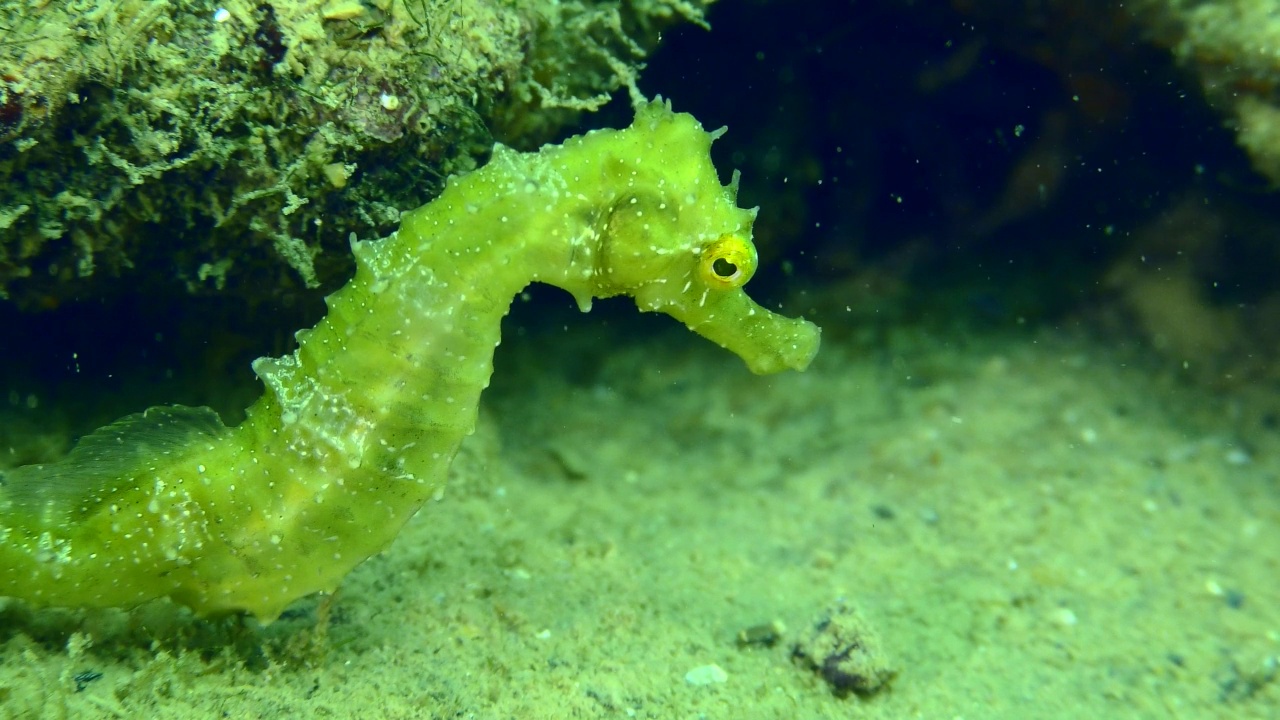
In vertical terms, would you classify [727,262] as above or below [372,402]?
above

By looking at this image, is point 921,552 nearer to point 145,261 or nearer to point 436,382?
point 436,382

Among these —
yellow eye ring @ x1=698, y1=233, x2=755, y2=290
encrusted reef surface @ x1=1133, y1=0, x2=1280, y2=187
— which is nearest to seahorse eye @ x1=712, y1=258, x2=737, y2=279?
yellow eye ring @ x1=698, y1=233, x2=755, y2=290

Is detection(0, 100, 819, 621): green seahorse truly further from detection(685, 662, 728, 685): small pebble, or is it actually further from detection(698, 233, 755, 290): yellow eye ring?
detection(685, 662, 728, 685): small pebble

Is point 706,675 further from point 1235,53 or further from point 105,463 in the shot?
point 1235,53

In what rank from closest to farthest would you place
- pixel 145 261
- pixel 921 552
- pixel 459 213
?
pixel 459 213, pixel 145 261, pixel 921 552

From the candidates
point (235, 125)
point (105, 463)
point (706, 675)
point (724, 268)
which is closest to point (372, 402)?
point (105, 463)

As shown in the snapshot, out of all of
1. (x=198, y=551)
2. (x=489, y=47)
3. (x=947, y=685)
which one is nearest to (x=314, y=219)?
(x=489, y=47)

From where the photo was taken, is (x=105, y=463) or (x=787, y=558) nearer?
(x=105, y=463)
